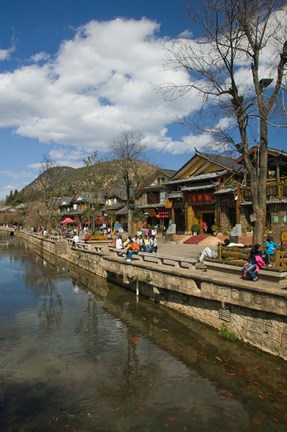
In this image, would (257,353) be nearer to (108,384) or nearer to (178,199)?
(108,384)

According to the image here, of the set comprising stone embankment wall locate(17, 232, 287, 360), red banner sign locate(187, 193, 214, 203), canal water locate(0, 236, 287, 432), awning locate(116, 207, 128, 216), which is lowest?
canal water locate(0, 236, 287, 432)

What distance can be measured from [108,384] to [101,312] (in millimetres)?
6709

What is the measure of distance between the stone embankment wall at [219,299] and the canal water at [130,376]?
17.6 inches

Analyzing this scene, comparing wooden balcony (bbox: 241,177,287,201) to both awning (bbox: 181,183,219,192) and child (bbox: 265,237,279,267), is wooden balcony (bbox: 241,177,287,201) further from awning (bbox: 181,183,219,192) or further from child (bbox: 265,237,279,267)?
child (bbox: 265,237,279,267)

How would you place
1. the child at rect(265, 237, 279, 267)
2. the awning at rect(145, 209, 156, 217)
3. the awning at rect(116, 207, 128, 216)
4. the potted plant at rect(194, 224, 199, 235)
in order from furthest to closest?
the awning at rect(116, 207, 128, 216) < the awning at rect(145, 209, 156, 217) < the potted plant at rect(194, 224, 199, 235) < the child at rect(265, 237, 279, 267)

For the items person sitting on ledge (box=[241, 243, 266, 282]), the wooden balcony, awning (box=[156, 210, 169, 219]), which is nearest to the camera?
person sitting on ledge (box=[241, 243, 266, 282])

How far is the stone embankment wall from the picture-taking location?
9133 mm

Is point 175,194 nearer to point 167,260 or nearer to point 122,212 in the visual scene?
point 122,212

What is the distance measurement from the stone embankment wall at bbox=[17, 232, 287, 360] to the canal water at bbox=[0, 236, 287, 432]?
0.45 metres

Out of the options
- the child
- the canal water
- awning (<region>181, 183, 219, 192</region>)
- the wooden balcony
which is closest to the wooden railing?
the child

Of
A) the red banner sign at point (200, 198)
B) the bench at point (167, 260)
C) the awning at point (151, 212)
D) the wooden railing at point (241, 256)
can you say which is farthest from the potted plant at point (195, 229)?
the wooden railing at point (241, 256)

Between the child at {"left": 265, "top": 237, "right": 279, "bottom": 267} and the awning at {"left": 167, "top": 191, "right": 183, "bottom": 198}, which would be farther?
the awning at {"left": 167, "top": 191, "right": 183, "bottom": 198}

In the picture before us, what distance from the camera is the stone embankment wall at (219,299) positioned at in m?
9.13

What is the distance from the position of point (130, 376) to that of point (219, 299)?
12.7 feet
